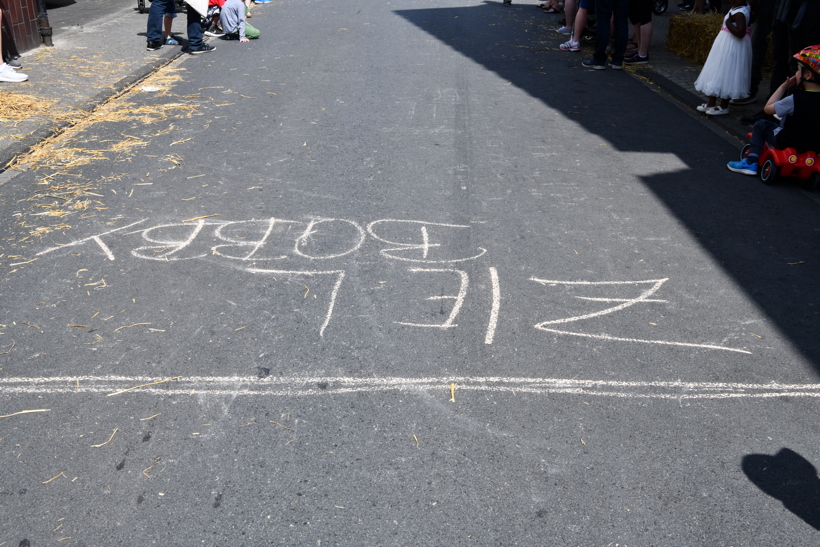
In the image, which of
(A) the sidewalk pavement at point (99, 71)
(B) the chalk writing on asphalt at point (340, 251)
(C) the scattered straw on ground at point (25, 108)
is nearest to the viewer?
(B) the chalk writing on asphalt at point (340, 251)

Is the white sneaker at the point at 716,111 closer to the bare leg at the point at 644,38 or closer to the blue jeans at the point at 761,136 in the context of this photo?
the blue jeans at the point at 761,136

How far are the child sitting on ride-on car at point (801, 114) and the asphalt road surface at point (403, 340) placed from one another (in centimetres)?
43

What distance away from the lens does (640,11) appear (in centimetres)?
1107

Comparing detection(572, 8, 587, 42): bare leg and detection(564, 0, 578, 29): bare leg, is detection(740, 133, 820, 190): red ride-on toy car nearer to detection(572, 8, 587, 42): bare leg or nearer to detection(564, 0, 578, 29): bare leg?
detection(572, 8, 587, 42): bare leg

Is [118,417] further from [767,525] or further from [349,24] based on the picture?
[349,24]

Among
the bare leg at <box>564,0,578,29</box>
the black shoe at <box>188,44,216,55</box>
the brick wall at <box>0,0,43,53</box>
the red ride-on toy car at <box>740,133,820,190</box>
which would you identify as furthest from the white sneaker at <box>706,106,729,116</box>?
the brick wall at <box>0,0,43,53</box>

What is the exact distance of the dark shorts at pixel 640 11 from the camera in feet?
36.1

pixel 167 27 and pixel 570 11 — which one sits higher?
pixel 570 11

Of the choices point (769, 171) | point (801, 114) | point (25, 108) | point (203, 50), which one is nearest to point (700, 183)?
point (769, 171)

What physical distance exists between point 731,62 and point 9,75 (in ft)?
30.3

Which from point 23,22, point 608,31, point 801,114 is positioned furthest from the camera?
point 23,22

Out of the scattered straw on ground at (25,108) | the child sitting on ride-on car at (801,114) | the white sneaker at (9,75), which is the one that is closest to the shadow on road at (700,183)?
the child sitting on ride-on car at (801,114)

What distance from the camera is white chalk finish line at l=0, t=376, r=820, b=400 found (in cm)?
353

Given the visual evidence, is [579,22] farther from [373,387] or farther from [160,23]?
[373,387]
